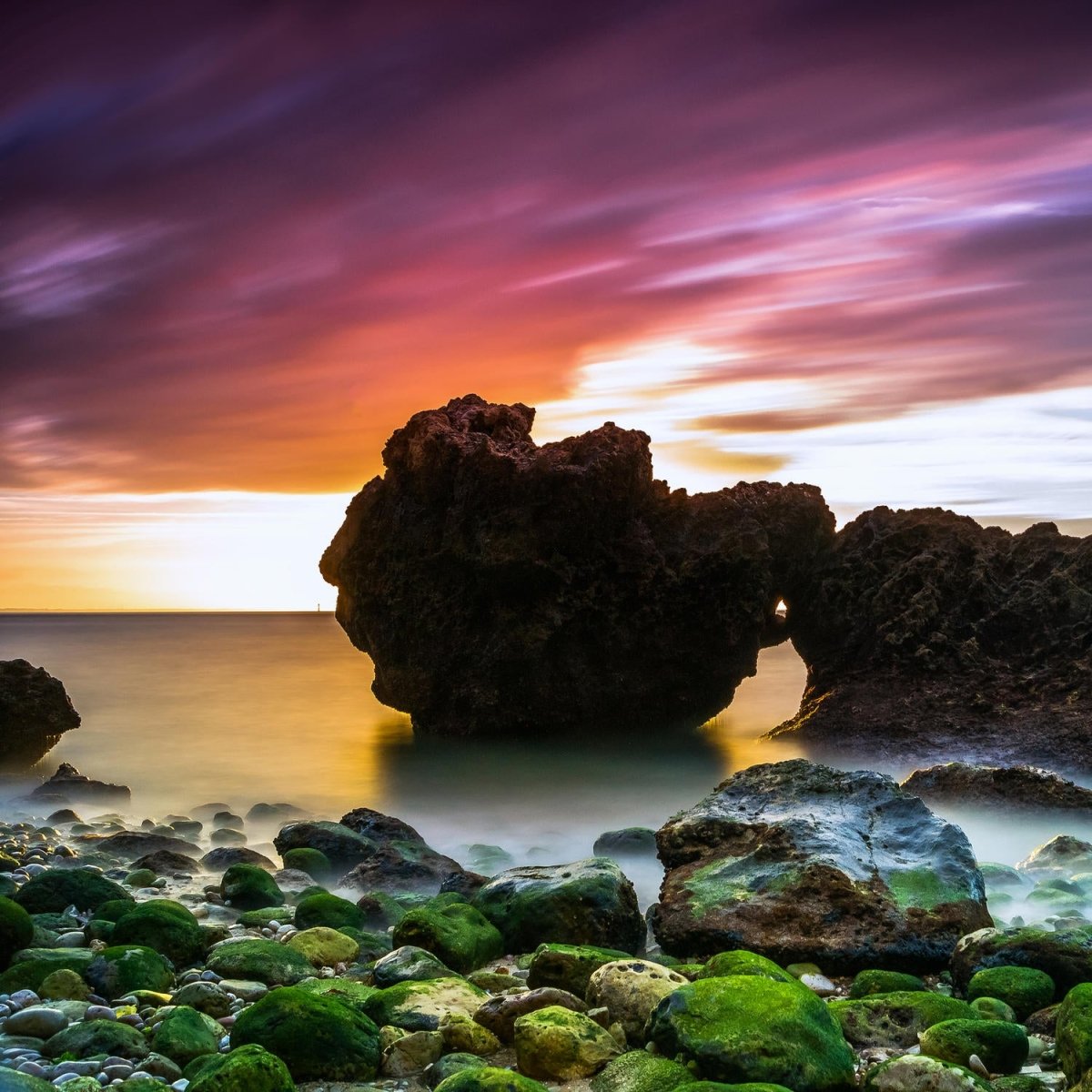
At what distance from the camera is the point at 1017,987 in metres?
5.51

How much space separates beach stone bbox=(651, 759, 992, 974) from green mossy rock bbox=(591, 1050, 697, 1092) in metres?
1.86

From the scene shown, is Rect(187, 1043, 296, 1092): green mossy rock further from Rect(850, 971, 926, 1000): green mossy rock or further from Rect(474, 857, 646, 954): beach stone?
Rect(850, 971, 926, 1000): green mossy rock

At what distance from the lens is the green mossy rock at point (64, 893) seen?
721cm

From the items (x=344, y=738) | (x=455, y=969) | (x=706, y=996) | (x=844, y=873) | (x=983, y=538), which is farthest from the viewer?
(x=344, y=738)

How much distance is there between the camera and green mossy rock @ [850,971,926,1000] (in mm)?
5781

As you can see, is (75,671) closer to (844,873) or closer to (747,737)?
(747,737)

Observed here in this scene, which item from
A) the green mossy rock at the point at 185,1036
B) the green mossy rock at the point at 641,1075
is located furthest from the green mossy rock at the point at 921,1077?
the green mossy rock at the point at 185,1036

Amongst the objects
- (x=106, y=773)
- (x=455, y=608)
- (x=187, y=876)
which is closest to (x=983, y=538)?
(x=455, y=608)

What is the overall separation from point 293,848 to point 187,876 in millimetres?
915

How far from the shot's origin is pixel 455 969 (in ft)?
20.8

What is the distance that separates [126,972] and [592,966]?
239 cm

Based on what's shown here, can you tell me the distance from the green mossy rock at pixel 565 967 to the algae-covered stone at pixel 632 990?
0.55 feet

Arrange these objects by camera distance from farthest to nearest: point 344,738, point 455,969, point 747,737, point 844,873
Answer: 1. point 344,738
2. point 747,737
3. point 844,873
4. point 455,969

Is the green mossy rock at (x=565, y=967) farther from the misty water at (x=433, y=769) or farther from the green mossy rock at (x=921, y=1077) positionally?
the misty water at (x=433, y=769)
